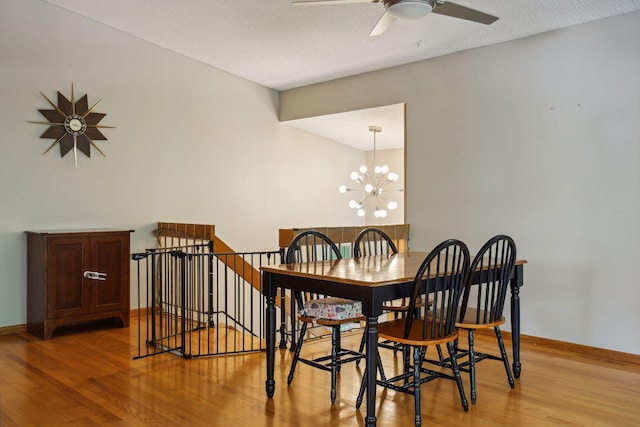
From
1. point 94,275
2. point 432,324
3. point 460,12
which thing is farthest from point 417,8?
point 94,275

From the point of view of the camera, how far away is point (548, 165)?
4316mm

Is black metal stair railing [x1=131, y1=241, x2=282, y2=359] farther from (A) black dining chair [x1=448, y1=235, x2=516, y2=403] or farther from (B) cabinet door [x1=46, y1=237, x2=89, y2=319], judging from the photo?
(A) black dining chair [x1=448, y1=235, x2=516, y2=403]

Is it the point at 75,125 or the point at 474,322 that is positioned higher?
the point at 75,125

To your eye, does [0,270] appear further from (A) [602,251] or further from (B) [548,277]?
(A) [602,251]

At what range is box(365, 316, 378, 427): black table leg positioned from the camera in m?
2.45

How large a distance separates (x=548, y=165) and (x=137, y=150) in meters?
4.01

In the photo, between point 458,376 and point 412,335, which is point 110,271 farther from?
point 458,376

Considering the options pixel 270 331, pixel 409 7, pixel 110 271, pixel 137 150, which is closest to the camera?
pixel 409 7

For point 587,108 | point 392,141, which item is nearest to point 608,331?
point 587,108

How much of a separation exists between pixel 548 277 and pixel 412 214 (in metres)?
1.47

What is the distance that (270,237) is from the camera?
6.71 meters

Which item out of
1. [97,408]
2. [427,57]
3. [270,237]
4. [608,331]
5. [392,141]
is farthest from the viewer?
[392,141]

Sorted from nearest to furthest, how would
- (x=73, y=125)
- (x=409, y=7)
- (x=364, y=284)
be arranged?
(x=364, y=284) < (x=409, y=7) < (x=73, y=125)

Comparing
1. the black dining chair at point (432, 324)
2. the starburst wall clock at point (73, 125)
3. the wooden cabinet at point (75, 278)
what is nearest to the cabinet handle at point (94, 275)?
the wooden cabinet at point (75, 278)
